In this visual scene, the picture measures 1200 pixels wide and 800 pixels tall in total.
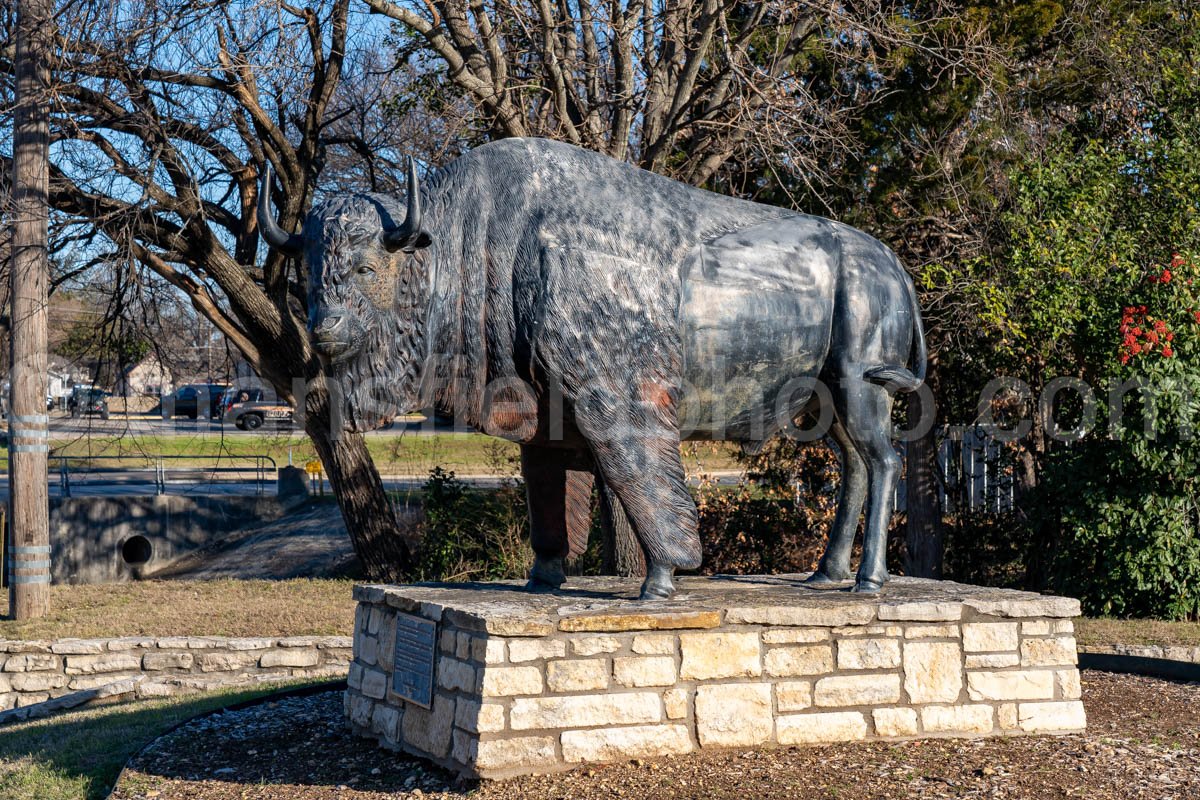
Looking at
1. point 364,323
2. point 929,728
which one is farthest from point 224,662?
point 929,728

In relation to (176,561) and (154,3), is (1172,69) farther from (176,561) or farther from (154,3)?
(176,561)

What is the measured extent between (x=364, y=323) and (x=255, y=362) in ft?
26.7

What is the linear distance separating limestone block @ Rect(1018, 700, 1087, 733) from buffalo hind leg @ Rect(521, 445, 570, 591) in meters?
2.41

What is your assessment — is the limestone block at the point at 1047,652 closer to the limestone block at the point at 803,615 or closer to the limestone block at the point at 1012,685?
the limestone block at the point at 1012,685

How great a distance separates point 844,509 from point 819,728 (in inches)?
53.5

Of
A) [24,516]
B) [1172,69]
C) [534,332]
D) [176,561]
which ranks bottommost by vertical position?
[176,561]

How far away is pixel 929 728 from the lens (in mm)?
6094

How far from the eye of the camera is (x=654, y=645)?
5688 mm

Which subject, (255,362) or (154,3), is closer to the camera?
(154,3)

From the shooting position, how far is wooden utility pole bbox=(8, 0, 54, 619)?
11.3 meters

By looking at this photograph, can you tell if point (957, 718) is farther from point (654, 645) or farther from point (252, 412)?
point (252, 412)

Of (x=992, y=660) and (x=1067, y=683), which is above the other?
(x=992, y=660)

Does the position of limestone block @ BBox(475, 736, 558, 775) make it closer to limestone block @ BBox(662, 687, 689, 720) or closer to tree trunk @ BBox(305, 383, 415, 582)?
limestone block @ BBox(662, 687, 689, 720)

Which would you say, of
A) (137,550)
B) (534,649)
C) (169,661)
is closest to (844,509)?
(534,649)
